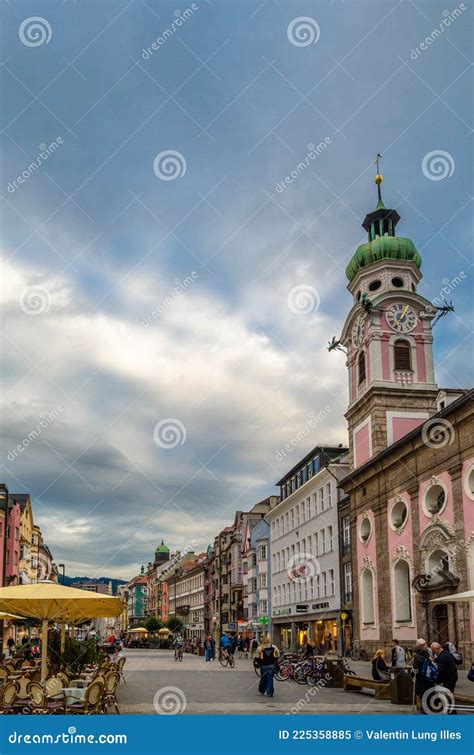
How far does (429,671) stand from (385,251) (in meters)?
41.0

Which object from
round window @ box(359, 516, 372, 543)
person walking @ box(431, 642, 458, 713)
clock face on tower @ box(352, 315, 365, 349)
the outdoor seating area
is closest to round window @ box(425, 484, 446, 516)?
round window @ box(359, 516, 372, 543)

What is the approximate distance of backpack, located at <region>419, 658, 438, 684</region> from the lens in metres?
15.3

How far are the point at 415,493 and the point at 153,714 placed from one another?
2183cm

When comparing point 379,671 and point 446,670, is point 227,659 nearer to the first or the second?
point 379,671

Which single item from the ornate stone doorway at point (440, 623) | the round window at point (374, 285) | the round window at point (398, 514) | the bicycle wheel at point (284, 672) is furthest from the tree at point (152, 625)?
the bicycle wheel at point (284, 672)

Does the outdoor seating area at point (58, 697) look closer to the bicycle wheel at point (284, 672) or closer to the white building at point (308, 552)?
the bicycle wheel at point (284, 672)

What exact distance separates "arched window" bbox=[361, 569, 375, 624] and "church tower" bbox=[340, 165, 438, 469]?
7334 mm

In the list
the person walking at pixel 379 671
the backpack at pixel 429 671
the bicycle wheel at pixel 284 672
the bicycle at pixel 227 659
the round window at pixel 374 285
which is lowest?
the bicycle at pixel 227 659

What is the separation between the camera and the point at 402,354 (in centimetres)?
4956

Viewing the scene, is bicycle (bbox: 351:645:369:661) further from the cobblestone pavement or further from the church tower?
the cobblestone pavement

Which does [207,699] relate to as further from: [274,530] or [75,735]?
[274,530]

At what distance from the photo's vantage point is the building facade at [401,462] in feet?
103

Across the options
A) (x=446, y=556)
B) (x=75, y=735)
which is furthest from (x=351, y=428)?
(x=75, y=735)

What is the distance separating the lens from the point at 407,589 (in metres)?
38.0
